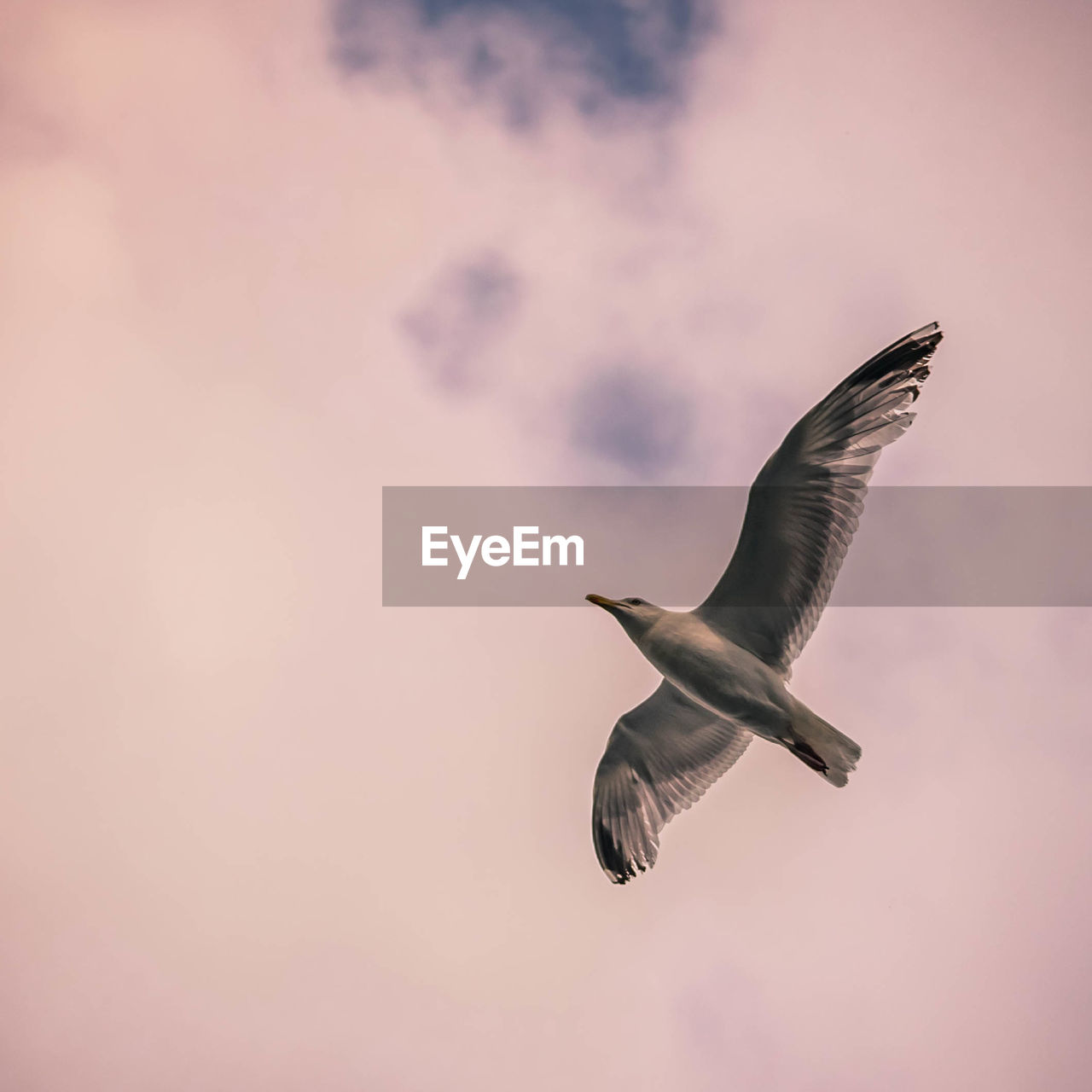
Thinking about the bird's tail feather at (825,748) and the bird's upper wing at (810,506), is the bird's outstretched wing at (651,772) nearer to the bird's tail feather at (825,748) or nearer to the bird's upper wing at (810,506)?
the bird's upper wing at (810,506)

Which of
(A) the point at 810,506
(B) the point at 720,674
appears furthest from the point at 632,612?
(A) the point at 810,506

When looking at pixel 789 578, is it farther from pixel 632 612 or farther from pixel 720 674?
pixel 632 612

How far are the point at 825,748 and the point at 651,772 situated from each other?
2.53 m

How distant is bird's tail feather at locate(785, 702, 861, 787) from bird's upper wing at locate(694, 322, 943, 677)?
31.8 inches

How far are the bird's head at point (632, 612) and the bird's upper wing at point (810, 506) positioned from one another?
598 millimetres

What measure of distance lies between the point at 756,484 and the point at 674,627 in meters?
1.68

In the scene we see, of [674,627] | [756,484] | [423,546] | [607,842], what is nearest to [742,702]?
[674,627]

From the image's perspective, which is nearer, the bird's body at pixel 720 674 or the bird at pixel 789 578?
the bird at pixel 789 578

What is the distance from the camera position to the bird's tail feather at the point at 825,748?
8312 mm

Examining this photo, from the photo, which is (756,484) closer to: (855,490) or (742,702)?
(855,490)

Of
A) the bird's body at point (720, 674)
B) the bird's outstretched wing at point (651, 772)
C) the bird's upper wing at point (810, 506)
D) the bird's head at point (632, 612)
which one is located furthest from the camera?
the bird's outstretched wing at point (651, 772)

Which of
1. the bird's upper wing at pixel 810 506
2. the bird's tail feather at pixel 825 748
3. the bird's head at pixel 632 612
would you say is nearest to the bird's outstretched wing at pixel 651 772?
the bird's head at pixel 632 612

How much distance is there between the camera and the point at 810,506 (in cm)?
851

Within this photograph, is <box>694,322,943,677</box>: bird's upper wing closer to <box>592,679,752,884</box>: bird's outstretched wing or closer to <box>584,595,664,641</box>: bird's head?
<box>584,595,664,641</box>: bird's head
